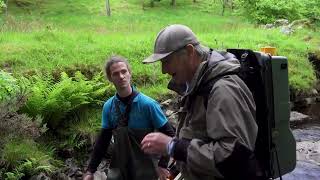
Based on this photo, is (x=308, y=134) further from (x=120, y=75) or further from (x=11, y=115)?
(x=120, y=75)

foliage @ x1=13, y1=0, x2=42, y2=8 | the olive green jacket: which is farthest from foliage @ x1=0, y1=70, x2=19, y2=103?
foliage @ x1=13, y1=0, x2=42, y2=8

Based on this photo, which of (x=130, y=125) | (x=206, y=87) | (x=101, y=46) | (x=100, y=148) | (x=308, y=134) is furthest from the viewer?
(x=101, y=46)

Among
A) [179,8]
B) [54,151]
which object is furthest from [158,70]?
[179,8]

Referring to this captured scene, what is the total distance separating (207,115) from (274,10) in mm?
25410

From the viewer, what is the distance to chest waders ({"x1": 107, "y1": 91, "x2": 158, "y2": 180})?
184 inches

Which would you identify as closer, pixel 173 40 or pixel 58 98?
pixel 173 40

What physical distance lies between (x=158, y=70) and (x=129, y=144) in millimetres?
7238

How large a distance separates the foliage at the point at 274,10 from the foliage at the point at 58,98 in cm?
1936

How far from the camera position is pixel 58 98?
8.29 metres

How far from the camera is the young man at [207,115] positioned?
2.70 m

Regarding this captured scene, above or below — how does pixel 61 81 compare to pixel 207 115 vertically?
below

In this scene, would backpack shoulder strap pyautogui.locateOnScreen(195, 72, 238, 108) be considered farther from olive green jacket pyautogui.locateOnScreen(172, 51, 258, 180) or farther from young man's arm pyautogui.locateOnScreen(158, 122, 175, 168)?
young man's arm pyautogui.locateOnScreen(158, 122, 175, 168)

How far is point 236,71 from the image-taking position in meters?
2.90

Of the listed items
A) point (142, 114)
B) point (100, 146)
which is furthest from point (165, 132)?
point (100, 146)
